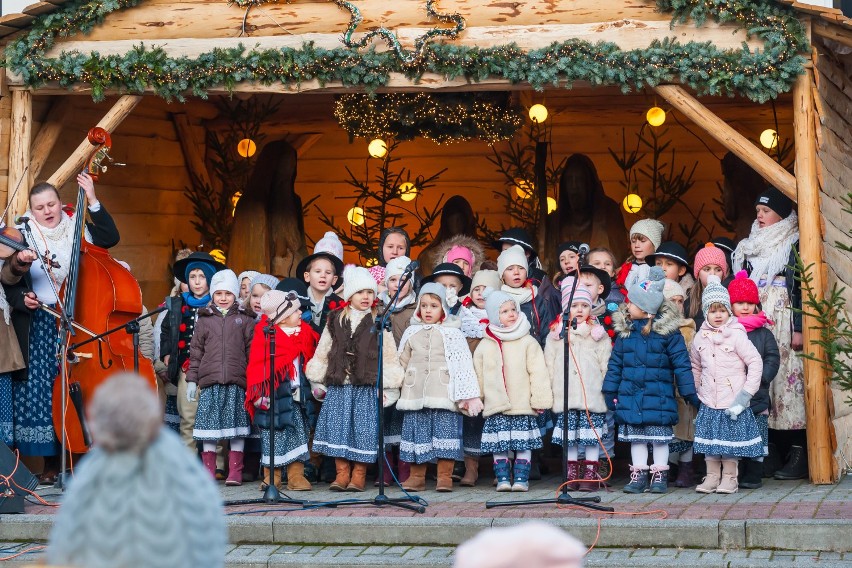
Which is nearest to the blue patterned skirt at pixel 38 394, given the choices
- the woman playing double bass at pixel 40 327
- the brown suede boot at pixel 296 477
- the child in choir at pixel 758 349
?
the woman playing double bass at pixel 40 327

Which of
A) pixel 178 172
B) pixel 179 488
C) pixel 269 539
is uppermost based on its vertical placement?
pixel 178 172

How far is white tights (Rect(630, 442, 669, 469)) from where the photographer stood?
9.29 m

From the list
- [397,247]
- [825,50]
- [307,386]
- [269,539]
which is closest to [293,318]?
[307,386]

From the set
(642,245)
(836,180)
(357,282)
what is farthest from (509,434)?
(836,180)

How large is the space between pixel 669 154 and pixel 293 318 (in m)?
5.80

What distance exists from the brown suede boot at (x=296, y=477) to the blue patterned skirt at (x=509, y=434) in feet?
4.05

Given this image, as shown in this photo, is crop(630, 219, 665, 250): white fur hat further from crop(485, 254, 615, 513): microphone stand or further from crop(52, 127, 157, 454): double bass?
crop(52, 127, 157, 454): double bass

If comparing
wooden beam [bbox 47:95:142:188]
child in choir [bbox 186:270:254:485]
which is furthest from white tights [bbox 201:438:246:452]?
wooden beam [bbox 47:95:142:188]

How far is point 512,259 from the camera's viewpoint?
10070 mm

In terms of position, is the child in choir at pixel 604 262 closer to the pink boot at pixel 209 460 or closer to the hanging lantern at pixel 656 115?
the pink boot at pixel 209 460

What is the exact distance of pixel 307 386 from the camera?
9773 mm

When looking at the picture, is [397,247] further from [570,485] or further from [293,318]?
[570,485]

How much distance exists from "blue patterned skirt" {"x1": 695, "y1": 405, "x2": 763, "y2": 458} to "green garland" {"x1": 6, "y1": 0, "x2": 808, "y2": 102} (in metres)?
2.21

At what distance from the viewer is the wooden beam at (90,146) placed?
10570 mm
